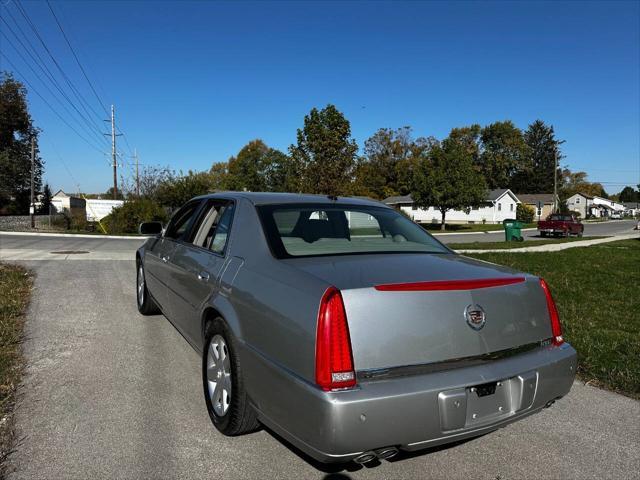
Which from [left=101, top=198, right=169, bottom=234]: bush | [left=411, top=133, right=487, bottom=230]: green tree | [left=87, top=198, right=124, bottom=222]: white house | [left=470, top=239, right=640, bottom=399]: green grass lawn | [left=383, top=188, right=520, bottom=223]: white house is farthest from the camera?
[left=383, top=188, right=520, bottom=223]: white house

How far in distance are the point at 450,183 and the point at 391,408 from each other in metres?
42.6

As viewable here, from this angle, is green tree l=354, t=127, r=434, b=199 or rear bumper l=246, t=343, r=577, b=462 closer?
rear bumper l=246, t=343, r=577, b=462

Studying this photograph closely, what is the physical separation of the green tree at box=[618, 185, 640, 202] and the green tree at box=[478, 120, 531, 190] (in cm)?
9870

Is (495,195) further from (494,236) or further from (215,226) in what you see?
(215,226)

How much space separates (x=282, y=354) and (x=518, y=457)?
161cm

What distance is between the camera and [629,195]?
162 m

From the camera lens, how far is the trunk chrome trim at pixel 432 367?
2.22 m

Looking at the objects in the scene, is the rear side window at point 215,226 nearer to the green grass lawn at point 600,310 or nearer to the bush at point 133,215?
the green grass lawn at point 600,310

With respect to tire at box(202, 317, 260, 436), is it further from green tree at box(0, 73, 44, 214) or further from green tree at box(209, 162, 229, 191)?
green tree at box(209, 162, 229, 191)

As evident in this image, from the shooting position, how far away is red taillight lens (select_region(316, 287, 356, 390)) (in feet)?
7.11

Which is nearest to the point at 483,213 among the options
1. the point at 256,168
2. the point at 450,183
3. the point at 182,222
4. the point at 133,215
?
the point at 450,183

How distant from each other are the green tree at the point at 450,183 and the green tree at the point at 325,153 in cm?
1651

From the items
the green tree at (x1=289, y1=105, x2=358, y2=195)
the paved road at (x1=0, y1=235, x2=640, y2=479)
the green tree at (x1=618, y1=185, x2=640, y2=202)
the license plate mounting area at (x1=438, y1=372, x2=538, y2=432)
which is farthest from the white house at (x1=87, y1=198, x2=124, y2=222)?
the green tree at (x1=618, y1=185, x2=640, y2=202)

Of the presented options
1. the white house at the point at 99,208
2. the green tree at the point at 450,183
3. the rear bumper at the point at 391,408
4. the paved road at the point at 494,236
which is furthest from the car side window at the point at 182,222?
the green tree at the point at 450,183
